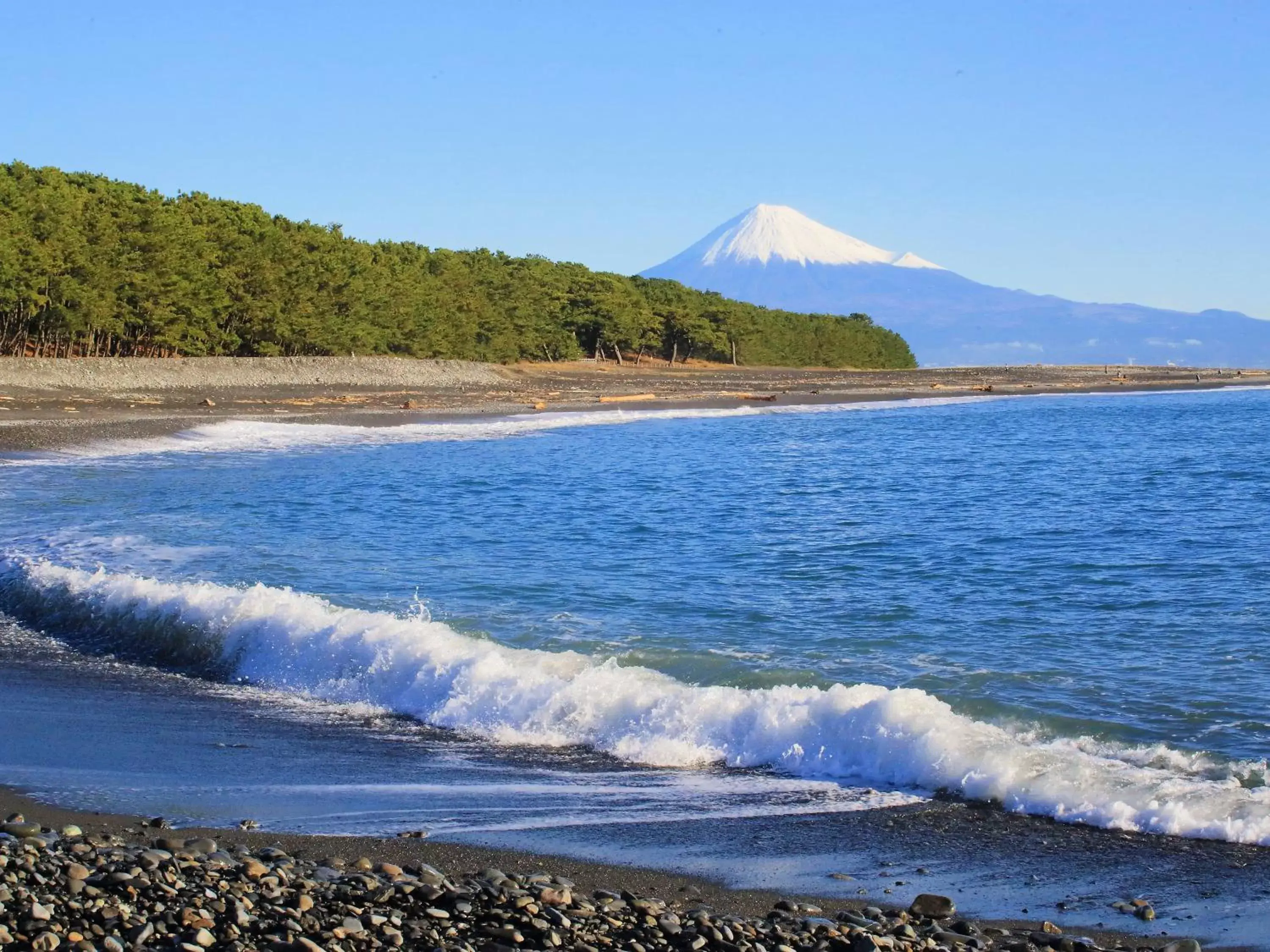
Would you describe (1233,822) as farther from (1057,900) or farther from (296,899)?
(296,899)

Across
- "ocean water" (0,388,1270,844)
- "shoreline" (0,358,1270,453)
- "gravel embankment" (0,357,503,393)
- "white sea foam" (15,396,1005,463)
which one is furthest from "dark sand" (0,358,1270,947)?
"gravel embankment" (0,357,503,393)

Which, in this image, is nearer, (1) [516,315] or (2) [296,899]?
(2) [296,899]

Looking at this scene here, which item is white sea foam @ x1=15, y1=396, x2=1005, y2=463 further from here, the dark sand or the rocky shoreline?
the rocky shoreline

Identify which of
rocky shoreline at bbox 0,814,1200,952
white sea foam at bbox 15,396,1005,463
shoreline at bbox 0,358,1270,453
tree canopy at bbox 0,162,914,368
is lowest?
rocky shoreline at bbox 0,814,1200,952

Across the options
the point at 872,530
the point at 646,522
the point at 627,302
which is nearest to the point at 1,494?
the point at 646,522

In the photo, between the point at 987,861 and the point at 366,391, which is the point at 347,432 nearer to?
the point at 366,391

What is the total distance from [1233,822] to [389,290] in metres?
76.4

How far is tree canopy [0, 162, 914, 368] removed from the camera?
5725 centimetres

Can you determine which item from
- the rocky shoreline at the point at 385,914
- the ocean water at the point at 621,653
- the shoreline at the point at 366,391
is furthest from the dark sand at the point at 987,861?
the shoreline at the point at 366,391

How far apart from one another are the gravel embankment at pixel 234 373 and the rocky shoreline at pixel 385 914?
46.1m

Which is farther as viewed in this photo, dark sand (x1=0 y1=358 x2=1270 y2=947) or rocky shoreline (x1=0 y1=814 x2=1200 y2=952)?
dark sand (x1=0 y1=358 x2=1270 y2=947)

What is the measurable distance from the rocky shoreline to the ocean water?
4.10ft

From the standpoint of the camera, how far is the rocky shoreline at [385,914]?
5512 millimetres

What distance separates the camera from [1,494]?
2500cm
